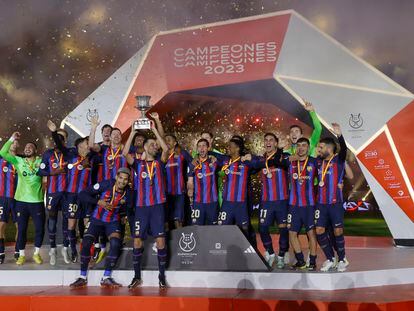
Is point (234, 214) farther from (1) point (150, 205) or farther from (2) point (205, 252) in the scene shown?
(1) point (150, 205)

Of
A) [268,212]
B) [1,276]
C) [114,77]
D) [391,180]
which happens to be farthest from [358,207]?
[1,276]

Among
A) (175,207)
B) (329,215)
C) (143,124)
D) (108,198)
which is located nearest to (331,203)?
(329,215)

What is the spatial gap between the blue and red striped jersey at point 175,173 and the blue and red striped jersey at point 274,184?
1.06 m

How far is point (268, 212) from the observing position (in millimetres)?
6570

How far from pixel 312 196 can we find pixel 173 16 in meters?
9.88

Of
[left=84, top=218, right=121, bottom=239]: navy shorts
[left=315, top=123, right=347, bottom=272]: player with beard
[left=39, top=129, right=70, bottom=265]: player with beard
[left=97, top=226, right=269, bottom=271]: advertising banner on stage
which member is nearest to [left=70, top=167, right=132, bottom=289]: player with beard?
[left=84, top=218, right=121, bottom=239]: navy shorts

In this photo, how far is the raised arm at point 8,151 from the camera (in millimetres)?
7094

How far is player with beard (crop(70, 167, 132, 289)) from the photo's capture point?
609 cm

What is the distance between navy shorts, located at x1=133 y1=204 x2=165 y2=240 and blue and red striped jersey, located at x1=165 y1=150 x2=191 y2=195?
0.86 metres

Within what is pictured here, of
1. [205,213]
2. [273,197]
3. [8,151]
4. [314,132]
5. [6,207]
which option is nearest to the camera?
[273,197]

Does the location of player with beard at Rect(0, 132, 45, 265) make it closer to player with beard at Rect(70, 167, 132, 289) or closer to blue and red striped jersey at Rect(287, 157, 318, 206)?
player with beard at Rect(70, 167, 132, 289)

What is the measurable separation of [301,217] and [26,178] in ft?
11.4

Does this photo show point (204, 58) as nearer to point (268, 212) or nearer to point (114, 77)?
point (114, 77)

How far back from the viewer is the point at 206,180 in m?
6.77
